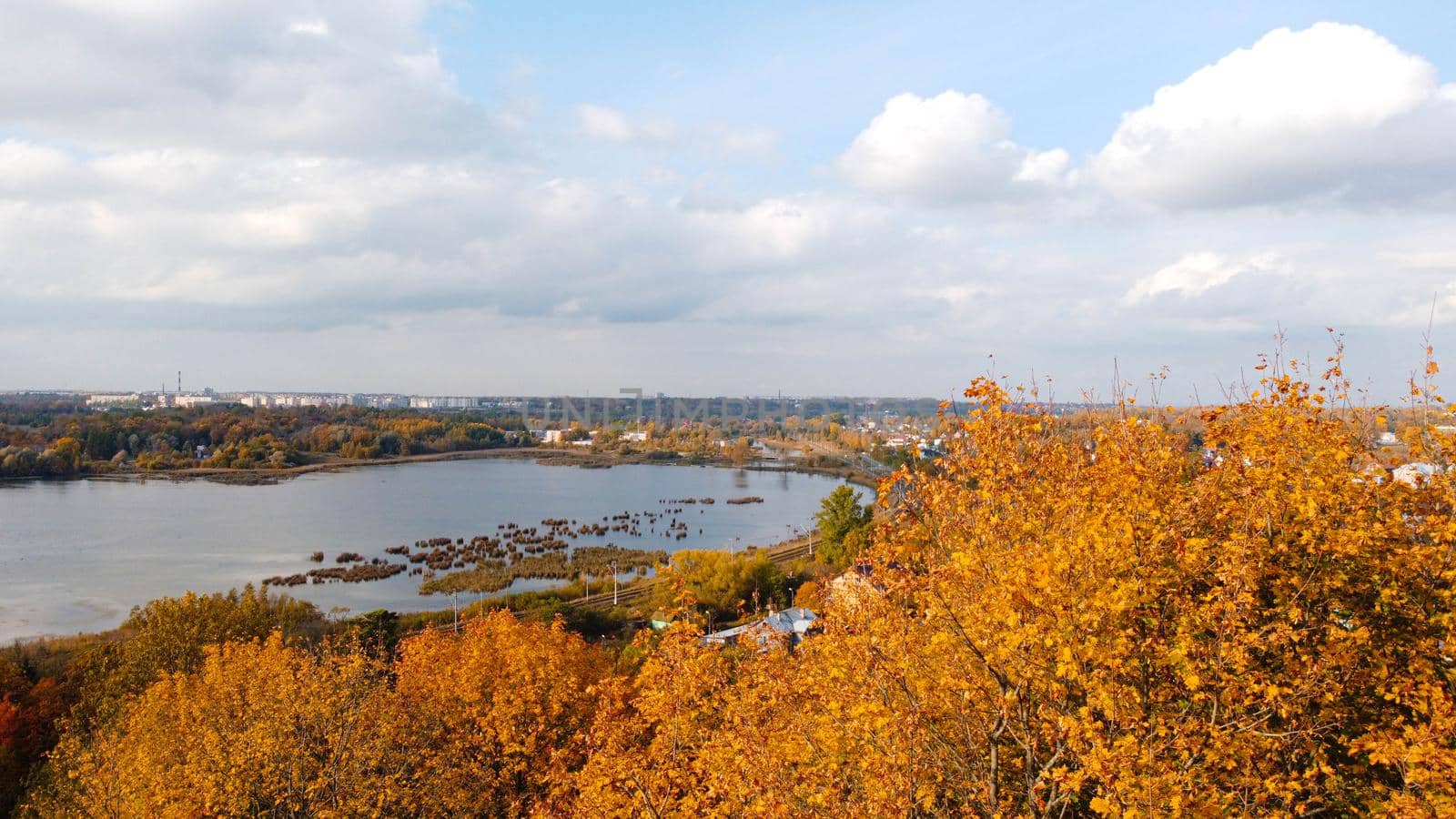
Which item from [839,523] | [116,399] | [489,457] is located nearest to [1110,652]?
[839,523]

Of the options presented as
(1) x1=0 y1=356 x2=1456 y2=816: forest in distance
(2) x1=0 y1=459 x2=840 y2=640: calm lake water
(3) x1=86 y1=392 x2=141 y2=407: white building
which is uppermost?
(3) x1=86 y1=392 x2=141 y2=407: white building

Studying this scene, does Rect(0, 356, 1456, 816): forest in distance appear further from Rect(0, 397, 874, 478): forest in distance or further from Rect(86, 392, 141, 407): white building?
Rect(86, 392, 141, 407): white building

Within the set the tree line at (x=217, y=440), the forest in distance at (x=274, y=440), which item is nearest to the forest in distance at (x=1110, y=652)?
the forest in distance at (x=274, y=440)

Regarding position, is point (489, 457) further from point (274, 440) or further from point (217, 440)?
point (217, 440)

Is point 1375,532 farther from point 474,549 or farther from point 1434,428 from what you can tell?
point 474,549

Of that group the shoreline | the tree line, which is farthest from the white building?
the shoreline

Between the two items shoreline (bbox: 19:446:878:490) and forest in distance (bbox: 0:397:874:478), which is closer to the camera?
shoreline (bbox: 19:446:878:490)

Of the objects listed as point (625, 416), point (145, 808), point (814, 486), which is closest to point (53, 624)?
point (145, 808)

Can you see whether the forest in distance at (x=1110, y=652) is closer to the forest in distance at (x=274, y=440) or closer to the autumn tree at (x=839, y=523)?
the autumn tree at (x=839, y=523)

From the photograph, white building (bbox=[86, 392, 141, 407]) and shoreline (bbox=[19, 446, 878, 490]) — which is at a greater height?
white building (bbox=[86, 392, 141, 407])
